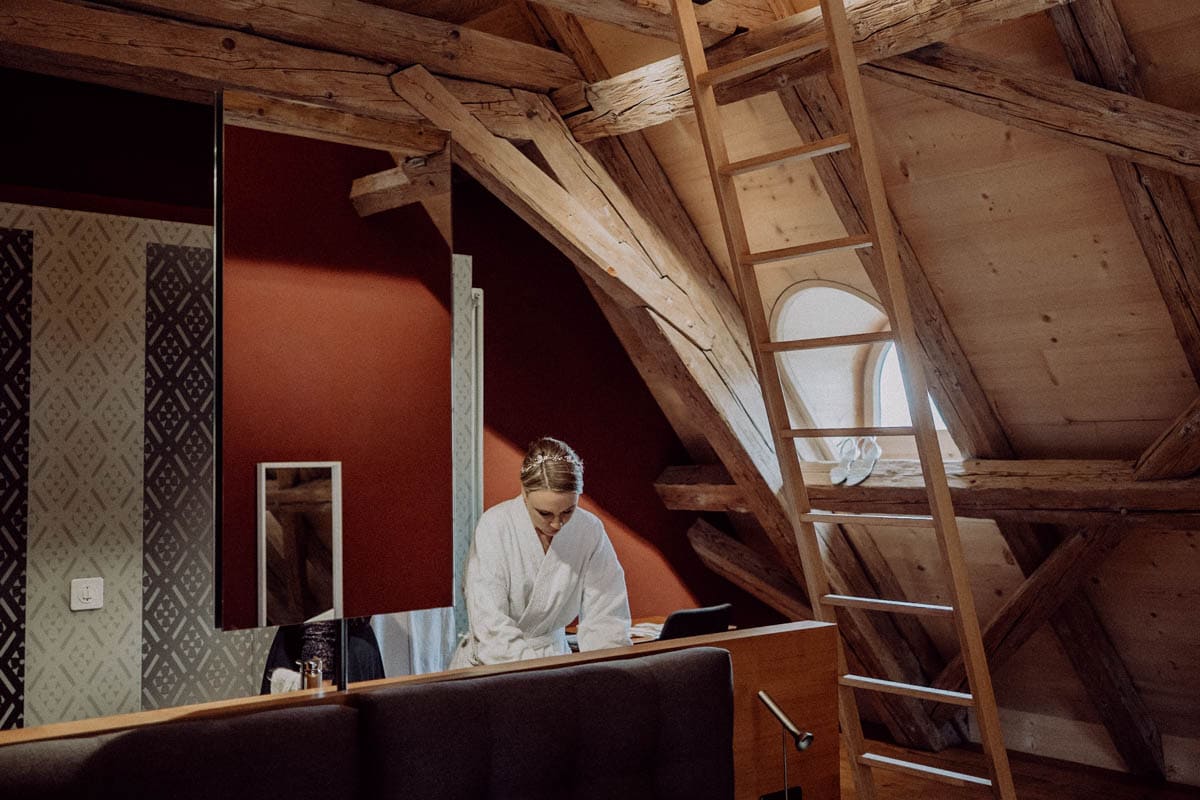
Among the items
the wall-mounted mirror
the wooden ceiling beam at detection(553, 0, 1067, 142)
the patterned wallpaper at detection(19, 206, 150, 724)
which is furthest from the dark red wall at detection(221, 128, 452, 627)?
the patterned wallpaper at detection(19, 206, 150, 724)

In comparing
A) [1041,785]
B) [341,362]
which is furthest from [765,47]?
[1041,785]

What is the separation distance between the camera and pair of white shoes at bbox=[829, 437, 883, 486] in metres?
4.46

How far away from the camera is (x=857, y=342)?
293 centimetres

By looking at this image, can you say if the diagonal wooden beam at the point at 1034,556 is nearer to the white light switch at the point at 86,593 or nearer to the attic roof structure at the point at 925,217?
the attic roof structure at the point at 925,217

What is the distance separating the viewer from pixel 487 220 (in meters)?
4.86

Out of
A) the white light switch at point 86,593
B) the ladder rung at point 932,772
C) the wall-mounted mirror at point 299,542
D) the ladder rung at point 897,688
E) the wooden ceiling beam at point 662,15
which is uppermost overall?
the wooden ceiling beam at point 662,15

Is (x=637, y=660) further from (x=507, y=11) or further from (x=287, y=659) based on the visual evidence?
(x=507, y=11)

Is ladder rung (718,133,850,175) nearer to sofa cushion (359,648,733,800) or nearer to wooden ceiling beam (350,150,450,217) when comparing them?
wooden ceiling beam (350,150,450,217)

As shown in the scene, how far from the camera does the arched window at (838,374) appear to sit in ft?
15.5

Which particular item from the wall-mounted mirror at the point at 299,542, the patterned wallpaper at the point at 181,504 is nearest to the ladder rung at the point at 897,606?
the wall-mounted mirror at the point at 299,542

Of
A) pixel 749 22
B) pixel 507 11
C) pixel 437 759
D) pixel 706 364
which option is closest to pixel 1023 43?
pixel 749 22

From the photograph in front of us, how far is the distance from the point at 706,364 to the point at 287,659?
192 centimetres

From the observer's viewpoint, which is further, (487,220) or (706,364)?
(487,220)

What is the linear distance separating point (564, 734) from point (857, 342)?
126 centimetres
